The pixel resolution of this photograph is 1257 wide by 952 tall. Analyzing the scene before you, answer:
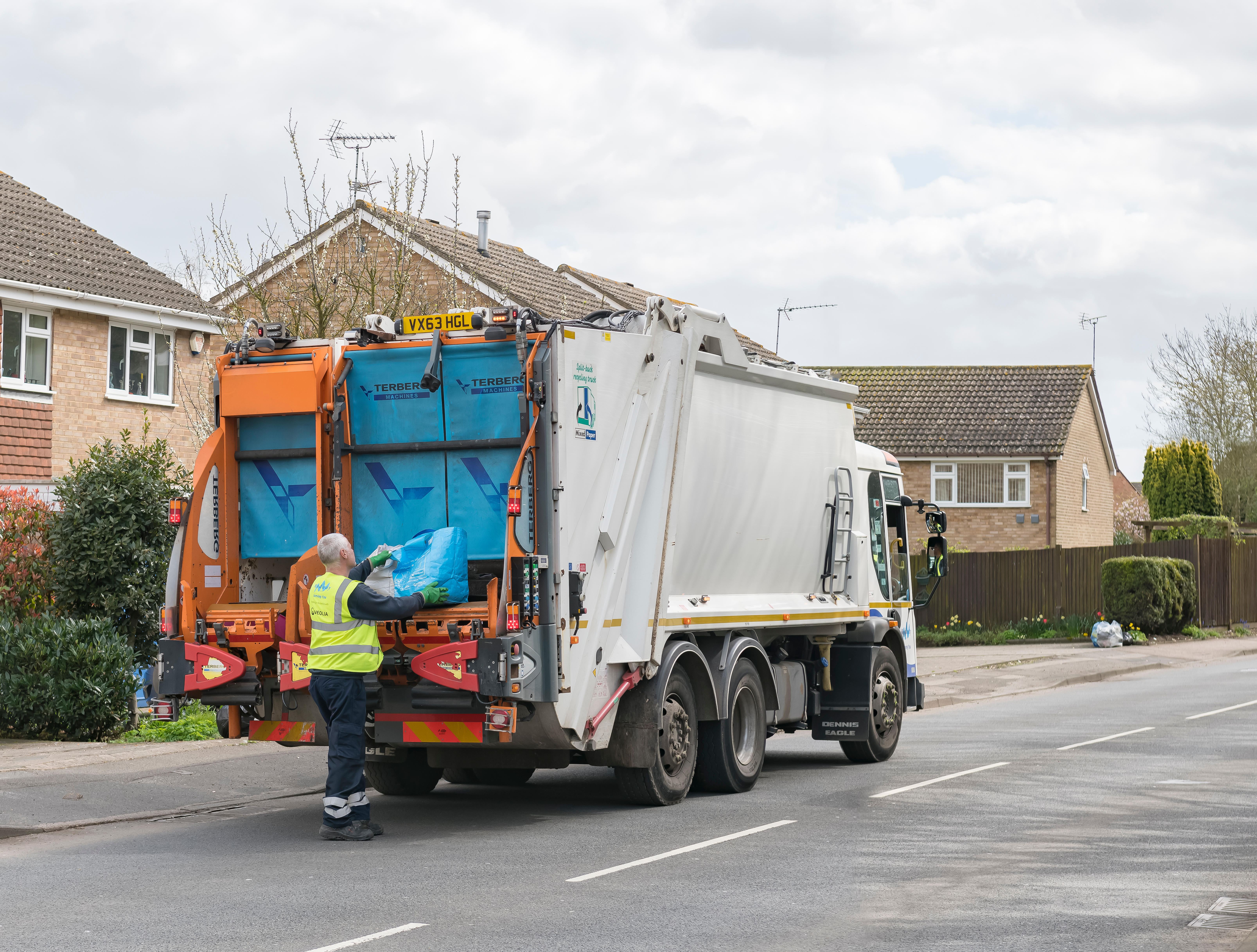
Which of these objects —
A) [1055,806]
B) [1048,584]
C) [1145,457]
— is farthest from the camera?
[1145,457]

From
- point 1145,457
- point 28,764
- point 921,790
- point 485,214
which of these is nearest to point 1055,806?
point 921,790

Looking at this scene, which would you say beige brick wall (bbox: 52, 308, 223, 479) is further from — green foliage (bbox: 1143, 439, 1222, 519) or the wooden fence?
green foliage (bbox: 1143, 439, 1222, 519)

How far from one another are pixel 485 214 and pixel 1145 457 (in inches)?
900

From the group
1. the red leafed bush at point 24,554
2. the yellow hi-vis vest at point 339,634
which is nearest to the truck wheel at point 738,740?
the yellow hi-vis vest at point 339,634

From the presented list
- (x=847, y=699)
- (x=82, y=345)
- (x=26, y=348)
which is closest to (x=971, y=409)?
Answer: (x=82, y=345)

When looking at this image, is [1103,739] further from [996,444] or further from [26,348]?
[996,444]

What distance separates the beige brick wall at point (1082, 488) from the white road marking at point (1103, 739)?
25932 millimetres

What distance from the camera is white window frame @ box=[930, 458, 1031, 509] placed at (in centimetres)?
4131

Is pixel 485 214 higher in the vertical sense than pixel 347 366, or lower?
higher

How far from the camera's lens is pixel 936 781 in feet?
39.1

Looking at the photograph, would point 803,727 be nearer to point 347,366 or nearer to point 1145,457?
point 347,366

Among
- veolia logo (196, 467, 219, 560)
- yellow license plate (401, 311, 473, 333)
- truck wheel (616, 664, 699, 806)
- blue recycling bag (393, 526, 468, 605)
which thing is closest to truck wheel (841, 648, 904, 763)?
truck wheel (616, 664, 699, 806)

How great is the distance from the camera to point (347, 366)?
32.2 ft

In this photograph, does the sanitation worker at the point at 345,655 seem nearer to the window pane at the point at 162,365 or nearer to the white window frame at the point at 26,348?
the white window frame at the point at 26,348
